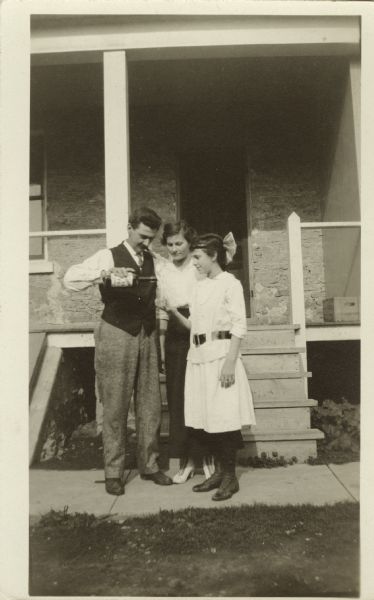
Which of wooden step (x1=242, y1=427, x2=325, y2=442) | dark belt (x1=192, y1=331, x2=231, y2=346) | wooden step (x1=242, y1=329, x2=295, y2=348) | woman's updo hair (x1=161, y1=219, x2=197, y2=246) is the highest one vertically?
woman's updo hair (x1=161, y1=219, x2=197, y2=246)

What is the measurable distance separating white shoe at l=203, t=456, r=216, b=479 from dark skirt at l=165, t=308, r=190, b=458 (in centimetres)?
15

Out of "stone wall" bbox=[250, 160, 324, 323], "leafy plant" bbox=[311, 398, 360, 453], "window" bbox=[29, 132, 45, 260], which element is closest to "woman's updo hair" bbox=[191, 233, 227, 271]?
"leafy plant" bbox=[311, 398, 360, 453]

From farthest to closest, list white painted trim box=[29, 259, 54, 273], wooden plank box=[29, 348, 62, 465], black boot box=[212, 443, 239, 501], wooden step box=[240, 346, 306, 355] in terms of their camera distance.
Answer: white painted trim box=[29, 259, 54, 273] < wooden step box=[240, 346, 306, 355] < wooden plank box=[29, 348, 62, 465] < black boot box=[212, 443, 239, 501]

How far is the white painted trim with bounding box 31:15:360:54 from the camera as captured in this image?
4602mm

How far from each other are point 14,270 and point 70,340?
2.36 meters

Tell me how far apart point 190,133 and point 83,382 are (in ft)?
13.0

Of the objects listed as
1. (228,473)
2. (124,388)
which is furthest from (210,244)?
(228,473)

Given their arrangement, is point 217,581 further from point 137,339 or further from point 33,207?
point 33,207

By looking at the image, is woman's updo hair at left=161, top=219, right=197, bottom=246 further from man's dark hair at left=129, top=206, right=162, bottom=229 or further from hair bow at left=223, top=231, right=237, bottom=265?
hair bow at left=223, top=231, right=237, bottom=265

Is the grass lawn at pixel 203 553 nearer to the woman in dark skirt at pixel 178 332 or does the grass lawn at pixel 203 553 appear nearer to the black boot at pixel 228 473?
the black boot at pixel 228 473

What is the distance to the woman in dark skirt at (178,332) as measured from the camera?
3.39m

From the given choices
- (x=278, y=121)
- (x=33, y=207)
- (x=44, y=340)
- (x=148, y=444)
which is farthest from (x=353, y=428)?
(x=33, y=207)

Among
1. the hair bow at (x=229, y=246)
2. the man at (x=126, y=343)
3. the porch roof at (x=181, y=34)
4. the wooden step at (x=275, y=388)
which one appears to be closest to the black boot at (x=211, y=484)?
the man at (x=126, y=343)

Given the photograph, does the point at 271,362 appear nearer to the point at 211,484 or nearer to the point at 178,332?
the point at 178,332
